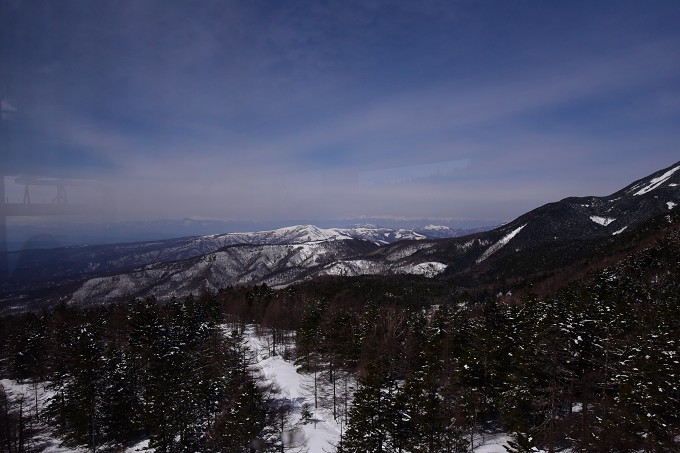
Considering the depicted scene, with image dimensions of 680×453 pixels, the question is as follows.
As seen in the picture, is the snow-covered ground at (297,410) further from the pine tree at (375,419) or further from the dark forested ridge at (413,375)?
the pine tree at (375,419)

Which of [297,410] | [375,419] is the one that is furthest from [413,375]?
[297,410]

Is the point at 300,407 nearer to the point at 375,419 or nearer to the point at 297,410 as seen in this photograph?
the point at 297,410

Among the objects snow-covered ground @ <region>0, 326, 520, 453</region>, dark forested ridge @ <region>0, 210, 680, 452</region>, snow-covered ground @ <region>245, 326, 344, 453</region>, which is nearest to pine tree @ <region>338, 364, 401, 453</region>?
dark forested ridge @ <region>0, 210, 680, 452</region>

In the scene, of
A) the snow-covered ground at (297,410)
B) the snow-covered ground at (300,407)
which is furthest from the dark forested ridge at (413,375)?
the snow-covered ground at (300,407)

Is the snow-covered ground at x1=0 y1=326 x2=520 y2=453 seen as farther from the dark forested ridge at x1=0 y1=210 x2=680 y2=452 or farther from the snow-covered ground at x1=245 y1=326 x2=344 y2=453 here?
the dark forested ridge at x1=0 y1=210 x2=680 y2=452

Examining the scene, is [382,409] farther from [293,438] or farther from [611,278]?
[611,278]

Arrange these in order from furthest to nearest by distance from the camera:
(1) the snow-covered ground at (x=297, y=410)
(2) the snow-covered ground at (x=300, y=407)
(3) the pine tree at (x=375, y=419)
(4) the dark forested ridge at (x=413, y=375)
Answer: (2) the snow-covered ground at (x=300, y=407) < (1) the snow-covered ground at (x=297, y=410) < (3) the pine tree at (x=375, y=419) < (4) the dark forested ridge at (x=413, y=375)

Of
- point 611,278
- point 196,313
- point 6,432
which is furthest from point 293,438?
point 611,278

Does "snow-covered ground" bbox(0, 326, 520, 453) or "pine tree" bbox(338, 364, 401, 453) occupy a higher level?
"pine tree" bbox(338, 364, 401, 453)
